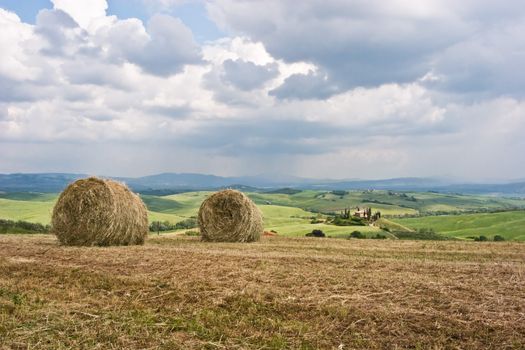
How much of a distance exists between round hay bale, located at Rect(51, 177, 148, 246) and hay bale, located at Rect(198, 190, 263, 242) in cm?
400

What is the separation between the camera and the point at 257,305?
8.26 m

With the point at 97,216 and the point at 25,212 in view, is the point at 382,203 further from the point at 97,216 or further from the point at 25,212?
the point at 97,216

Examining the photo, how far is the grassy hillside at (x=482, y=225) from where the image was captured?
3619cm

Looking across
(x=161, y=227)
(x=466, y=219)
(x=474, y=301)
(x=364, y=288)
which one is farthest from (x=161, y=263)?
(x=466, y=219)

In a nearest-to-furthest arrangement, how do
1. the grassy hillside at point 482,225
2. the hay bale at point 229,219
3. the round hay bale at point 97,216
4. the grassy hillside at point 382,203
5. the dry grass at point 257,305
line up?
the dry grass at point 257,305, the round hay bale at point 97,216, the hay bale at point 229,219, the grassy hillside at point 482,225, the grassy hillside at point 382,203

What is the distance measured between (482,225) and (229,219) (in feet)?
88.5

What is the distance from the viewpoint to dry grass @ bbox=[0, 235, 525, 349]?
22.0ft

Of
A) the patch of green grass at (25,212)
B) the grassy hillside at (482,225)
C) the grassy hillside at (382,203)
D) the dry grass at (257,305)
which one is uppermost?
the dry grass at (257,305)

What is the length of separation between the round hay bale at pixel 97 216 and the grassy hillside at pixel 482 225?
2492cm

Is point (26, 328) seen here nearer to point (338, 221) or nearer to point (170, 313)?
point (170, 313)

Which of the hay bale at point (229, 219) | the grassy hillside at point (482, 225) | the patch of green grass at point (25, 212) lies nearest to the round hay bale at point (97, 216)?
the hay bale at point (229, 219)

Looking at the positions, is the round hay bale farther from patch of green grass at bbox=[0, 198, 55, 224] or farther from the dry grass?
patch of green grass at bbox=[0, 198, 55, 224]

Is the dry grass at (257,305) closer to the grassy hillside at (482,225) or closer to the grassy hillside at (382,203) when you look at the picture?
the grassy hillside at (482,225)

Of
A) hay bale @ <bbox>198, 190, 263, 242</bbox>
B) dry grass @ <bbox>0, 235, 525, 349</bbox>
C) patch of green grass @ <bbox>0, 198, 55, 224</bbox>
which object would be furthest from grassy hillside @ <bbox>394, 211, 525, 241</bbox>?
patch of green grass @ <bbox>0, 198, 55, 224</bbox>
